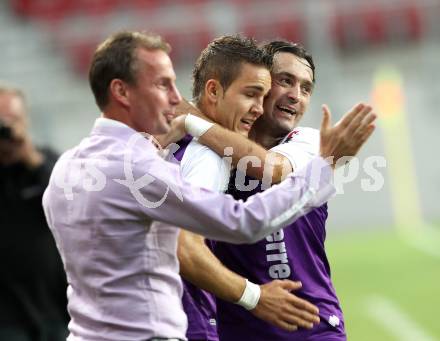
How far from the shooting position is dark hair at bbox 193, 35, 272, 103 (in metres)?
4.56

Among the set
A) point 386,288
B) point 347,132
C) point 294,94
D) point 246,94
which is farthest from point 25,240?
point 386,288

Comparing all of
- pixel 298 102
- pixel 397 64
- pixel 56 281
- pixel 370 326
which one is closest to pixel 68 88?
pixel 397 64

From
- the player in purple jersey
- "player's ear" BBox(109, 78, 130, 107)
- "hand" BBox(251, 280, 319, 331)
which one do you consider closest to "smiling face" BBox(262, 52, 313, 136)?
the player in purple jersey

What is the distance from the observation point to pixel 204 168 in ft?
14.3

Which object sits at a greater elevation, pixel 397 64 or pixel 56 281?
pixel 397 64

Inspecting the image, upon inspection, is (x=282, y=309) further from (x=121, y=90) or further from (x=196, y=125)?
(x=121, y=90)

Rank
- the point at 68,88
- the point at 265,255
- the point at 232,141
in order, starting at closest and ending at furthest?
1. the point at 232,141
2. the point at 265,255
3. the point at 68,88

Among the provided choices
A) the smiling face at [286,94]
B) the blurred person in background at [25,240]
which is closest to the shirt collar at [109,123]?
the smiling face at [286,94]

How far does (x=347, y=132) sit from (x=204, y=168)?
712 mm

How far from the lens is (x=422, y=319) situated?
11.3 metres

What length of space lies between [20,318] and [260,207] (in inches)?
119

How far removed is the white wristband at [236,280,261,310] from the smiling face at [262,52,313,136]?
2.59 feet

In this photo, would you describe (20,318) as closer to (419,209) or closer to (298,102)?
(298,102)

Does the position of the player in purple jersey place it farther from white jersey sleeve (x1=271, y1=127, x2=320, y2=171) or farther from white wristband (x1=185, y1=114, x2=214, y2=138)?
white wristband (x1=185, y1=114, x2=214, y2=138)
